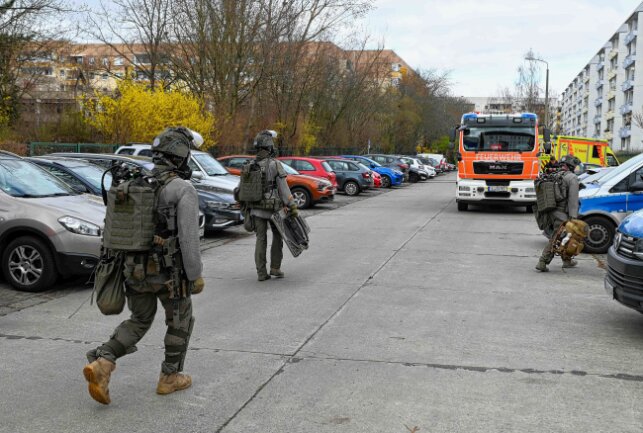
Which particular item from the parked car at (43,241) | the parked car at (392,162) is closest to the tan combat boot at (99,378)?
the parked car at (43,241)

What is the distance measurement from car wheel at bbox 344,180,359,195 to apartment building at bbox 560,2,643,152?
43.7 m

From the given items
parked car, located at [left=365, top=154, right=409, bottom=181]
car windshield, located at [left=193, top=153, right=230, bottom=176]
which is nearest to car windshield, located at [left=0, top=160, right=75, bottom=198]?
car windshield, located at [left=193, top=153, right=230, bottom=176]

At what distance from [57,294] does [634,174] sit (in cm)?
920

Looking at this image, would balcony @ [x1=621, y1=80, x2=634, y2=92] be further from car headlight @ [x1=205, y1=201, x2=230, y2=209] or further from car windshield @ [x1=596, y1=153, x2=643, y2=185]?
car headlight @ [x1=205, y1=201, x2=230, y2=209]

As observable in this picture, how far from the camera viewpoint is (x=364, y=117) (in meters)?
49.0

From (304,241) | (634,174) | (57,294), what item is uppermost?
(634,174)

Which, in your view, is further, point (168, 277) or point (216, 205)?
point (216, 205)

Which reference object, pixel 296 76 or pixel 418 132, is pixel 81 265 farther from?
pixel 418 132

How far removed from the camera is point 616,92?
87.9 metres

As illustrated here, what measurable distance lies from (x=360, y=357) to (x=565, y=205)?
17.6 ft

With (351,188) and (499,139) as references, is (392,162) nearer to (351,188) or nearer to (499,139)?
(351,188)

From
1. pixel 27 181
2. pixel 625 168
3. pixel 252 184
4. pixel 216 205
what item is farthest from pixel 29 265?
pixel 625 168

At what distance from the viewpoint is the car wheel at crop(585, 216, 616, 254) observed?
11.5m

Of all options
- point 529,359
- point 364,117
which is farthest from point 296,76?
point 529,359
